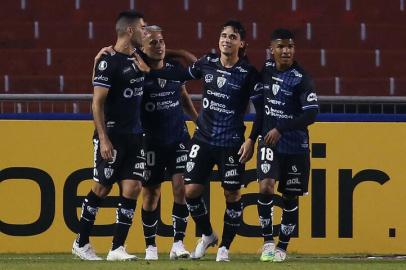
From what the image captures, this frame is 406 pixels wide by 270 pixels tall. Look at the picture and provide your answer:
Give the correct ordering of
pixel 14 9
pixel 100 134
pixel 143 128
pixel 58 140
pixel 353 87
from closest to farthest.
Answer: pixel 100 134 < pixel 143 128 < pixel 58 140 < pixel 353 87 < pixel 14 9

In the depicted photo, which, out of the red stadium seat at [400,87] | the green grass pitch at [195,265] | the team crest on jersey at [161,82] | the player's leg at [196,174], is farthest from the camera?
the red stadium seat at [400,87]

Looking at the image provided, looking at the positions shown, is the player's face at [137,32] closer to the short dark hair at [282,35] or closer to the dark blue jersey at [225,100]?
the dark blue jersey at [225,100]

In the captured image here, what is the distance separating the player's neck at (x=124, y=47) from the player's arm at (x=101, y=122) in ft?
1.22

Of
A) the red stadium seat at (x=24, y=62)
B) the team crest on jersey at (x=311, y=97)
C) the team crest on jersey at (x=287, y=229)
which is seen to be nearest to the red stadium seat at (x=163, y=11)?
the red stadium seat at (x=24, y=62)

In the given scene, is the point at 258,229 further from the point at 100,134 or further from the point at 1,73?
the point at 1,73

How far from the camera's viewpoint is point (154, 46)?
9883 millimetres

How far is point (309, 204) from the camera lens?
1163cm

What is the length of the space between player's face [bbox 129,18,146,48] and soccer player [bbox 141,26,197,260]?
0.13m

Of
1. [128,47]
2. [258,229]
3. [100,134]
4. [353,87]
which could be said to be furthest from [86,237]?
[353,87]

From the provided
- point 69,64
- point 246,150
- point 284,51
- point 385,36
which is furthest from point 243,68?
point 385,36

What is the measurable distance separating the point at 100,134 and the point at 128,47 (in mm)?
806

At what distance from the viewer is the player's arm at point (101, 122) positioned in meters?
9.10

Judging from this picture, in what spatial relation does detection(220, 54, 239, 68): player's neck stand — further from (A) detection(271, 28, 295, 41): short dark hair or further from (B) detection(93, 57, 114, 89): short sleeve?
(B) detection(93, 57, 114, 89): short sleeve

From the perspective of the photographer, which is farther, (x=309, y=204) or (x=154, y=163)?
(x=309, y=204)
